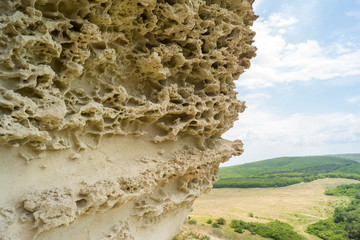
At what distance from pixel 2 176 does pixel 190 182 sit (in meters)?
4.08

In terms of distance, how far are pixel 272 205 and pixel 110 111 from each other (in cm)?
2400

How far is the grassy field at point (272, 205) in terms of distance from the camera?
19.5m

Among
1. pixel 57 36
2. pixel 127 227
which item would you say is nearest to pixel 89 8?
pixel 57 36

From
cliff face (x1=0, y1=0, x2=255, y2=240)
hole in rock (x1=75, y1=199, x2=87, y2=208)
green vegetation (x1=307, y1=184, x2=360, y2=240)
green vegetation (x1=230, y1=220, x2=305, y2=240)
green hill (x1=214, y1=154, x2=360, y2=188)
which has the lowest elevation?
green vegetation (x1=307, y1=184, x2=360, y2=240)

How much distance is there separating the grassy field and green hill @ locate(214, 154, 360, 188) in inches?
100

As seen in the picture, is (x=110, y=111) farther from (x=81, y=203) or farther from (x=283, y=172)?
(x=283, y=172)

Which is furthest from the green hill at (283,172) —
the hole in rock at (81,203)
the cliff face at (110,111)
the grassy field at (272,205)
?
the hole in rock at (81,203)

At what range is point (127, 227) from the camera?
4.86 m

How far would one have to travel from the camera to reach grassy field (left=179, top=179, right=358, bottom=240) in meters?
19.5

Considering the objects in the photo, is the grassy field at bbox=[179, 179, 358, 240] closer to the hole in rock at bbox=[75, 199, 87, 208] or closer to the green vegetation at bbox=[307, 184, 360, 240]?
the green vegetation at bbox=[307, 184, 360, 240]

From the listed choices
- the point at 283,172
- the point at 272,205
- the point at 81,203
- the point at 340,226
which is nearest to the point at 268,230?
the point at 340,226

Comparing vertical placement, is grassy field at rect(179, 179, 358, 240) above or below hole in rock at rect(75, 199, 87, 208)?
below

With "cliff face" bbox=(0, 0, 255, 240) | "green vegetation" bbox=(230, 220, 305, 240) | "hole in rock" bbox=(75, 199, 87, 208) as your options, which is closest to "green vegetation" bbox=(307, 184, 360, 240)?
"green vegetation" bbox=(230, 220, 305, 240)

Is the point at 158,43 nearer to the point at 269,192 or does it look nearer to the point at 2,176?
the point at 2,176
